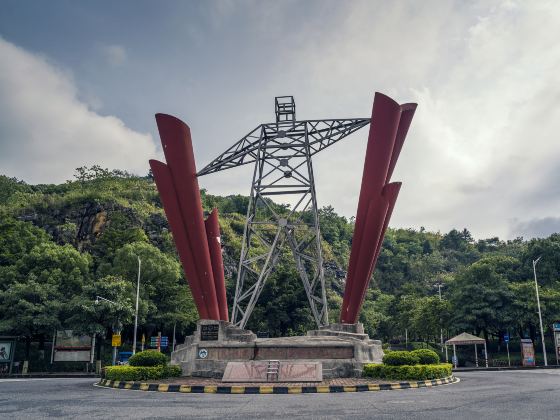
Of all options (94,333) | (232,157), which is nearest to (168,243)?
(94,333)

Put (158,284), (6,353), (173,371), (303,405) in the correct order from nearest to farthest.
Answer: (303,405)
(173,371)
(6,353)
(158,284)

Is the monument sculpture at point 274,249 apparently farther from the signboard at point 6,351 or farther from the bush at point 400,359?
the signboard at point 6,351

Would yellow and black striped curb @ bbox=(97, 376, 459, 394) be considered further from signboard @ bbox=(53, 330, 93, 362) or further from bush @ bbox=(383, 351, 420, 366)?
signboard @ bbox=(53, 330, 93, 362)

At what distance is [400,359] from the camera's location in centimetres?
1653

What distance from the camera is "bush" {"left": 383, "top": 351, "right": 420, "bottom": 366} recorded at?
1650 cm

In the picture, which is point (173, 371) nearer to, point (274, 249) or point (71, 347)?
point (274, 249)

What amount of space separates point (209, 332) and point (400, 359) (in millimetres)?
7596

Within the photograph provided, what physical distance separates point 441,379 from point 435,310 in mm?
29175

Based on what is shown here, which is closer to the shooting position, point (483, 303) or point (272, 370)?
point (272, 370)

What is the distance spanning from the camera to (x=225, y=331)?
63.8 ft

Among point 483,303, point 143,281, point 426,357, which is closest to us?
point 426,357

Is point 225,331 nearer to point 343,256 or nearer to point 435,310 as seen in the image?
point 435,310

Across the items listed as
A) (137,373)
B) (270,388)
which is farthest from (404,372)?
(137,373)

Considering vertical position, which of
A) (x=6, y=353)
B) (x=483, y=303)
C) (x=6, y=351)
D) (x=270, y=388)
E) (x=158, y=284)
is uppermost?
(x=158, y=284)
